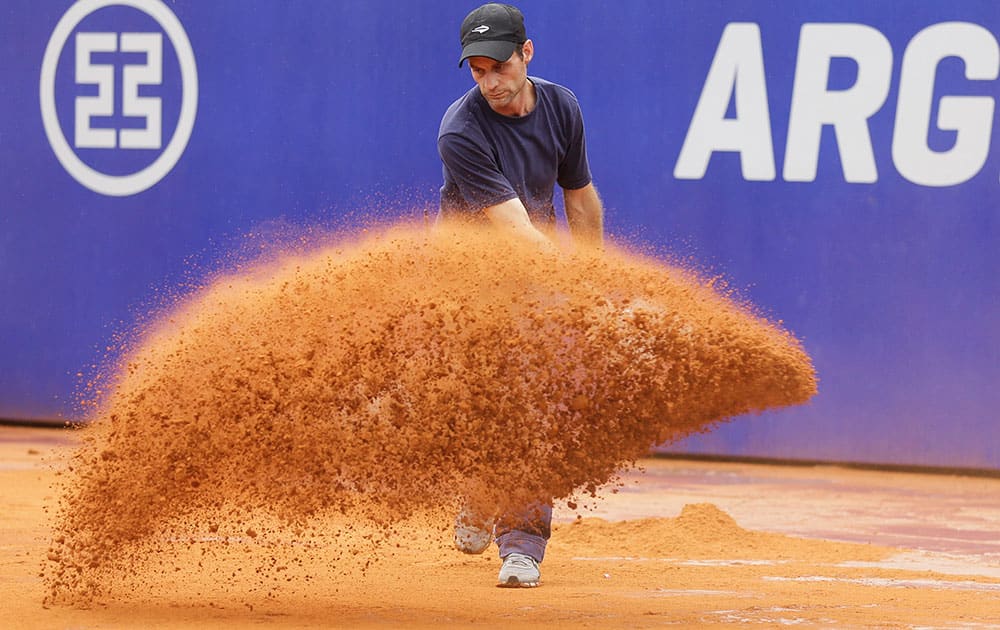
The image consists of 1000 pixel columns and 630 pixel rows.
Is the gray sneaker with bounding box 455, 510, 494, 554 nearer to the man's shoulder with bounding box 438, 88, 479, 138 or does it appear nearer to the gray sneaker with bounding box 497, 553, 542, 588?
the gray sneaker with bounding box 497, 553, 542, 588

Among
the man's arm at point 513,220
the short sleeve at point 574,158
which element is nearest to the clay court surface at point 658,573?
the man's arm at point 513,220

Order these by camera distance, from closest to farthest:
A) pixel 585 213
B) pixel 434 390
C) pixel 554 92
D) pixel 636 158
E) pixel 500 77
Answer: pixel 434 390, pixel 500 77, pixel 554 92, pixel 585 213, pixel 636 158

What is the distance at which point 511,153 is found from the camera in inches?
205

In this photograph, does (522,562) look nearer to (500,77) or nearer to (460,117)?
(460,117)

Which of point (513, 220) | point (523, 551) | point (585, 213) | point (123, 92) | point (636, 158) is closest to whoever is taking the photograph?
point (513, 220)

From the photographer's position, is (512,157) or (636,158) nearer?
(512,157)

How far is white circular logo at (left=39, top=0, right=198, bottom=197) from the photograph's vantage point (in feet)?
31.7

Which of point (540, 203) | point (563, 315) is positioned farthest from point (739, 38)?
point (563, 315)

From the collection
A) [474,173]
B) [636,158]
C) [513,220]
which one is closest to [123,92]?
[636,158]

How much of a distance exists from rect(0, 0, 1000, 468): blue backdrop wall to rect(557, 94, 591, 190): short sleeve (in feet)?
11.5

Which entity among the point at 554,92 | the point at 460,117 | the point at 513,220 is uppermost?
the point at 554,92

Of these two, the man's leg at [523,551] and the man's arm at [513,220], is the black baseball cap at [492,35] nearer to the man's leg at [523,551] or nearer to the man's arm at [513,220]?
the man's arm at [513,220]

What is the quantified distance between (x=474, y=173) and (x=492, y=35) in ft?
1.63

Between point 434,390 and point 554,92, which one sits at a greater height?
point 554,92
